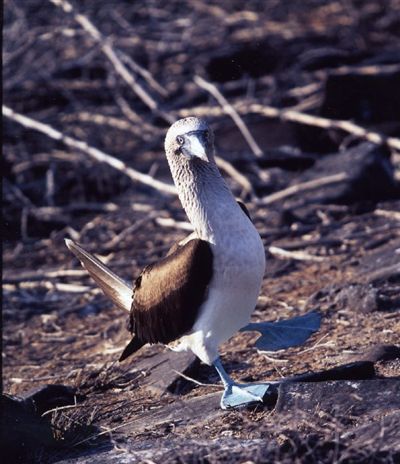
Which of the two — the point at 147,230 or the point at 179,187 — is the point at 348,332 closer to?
the point at 179,187

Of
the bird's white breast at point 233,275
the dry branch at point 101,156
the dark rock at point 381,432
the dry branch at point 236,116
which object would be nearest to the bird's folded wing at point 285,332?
the bird's white breast at point 233,275

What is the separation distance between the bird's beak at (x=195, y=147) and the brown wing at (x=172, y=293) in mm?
345

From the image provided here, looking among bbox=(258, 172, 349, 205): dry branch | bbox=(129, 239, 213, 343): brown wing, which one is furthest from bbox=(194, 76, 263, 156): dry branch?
bbox=(129, 239, 213, 343): brown wing

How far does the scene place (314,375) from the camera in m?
3.95

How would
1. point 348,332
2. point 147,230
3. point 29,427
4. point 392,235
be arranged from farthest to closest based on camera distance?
point 147,230 < point 392,235 < point 348,332 < point 29,427

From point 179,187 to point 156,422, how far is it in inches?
38.4

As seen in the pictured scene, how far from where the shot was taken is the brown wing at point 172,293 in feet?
12.7

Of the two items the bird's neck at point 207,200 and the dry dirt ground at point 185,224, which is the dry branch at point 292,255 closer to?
the dry dirt ground at point 185,224

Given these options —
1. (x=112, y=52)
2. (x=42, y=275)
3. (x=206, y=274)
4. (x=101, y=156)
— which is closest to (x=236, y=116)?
(x=101, y=156)

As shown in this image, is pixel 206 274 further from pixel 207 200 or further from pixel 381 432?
pixel 381 432

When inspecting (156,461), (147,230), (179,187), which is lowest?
(147,230)

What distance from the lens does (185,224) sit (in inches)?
289

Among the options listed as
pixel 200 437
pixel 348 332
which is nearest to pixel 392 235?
pixel 348 332

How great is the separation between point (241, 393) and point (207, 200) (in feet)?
2.56
